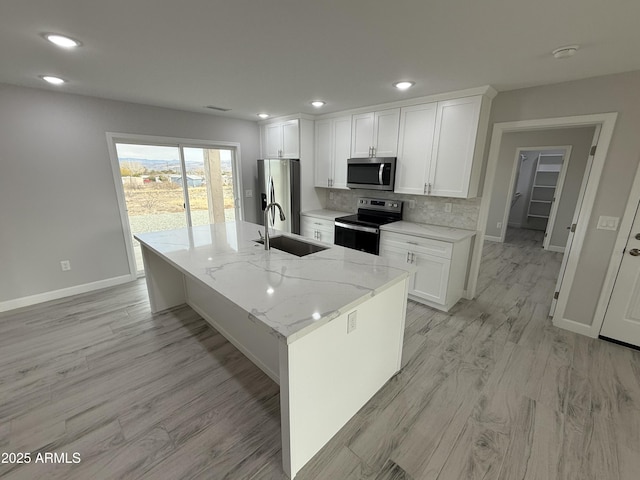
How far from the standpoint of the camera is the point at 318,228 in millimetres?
4266

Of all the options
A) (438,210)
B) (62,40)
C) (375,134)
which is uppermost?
(62,40)

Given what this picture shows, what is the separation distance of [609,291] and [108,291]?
→ 18.2ft

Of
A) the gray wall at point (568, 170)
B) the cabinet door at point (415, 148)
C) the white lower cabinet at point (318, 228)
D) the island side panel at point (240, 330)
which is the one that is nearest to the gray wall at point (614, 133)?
the cabinet door at point (415, 148)

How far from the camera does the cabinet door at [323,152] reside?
415 centimetres

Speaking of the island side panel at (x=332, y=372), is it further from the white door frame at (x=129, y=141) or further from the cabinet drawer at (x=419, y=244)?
the white door frame at (x=129, y=141)

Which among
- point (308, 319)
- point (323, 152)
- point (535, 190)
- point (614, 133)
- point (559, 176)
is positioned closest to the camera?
point (308, 319)

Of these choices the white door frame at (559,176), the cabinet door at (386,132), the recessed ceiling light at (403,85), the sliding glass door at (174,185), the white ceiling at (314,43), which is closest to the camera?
the white ceiling at (314,43)

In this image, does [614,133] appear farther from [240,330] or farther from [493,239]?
[493,239]

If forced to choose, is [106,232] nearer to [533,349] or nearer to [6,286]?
[6,286]

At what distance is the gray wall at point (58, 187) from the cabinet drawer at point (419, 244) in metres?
3.42

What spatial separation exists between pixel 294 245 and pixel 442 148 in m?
1.97

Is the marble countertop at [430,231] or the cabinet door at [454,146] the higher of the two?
the cabinet door at [454,146]

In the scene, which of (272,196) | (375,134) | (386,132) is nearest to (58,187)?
(272,196)

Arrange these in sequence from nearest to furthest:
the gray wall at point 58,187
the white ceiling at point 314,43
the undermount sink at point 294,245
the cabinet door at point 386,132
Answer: the white ceiling at point 314,43, the undermount sink at point 294,245, the gray wall at point 58,187, the cabinet door at point 386,132
